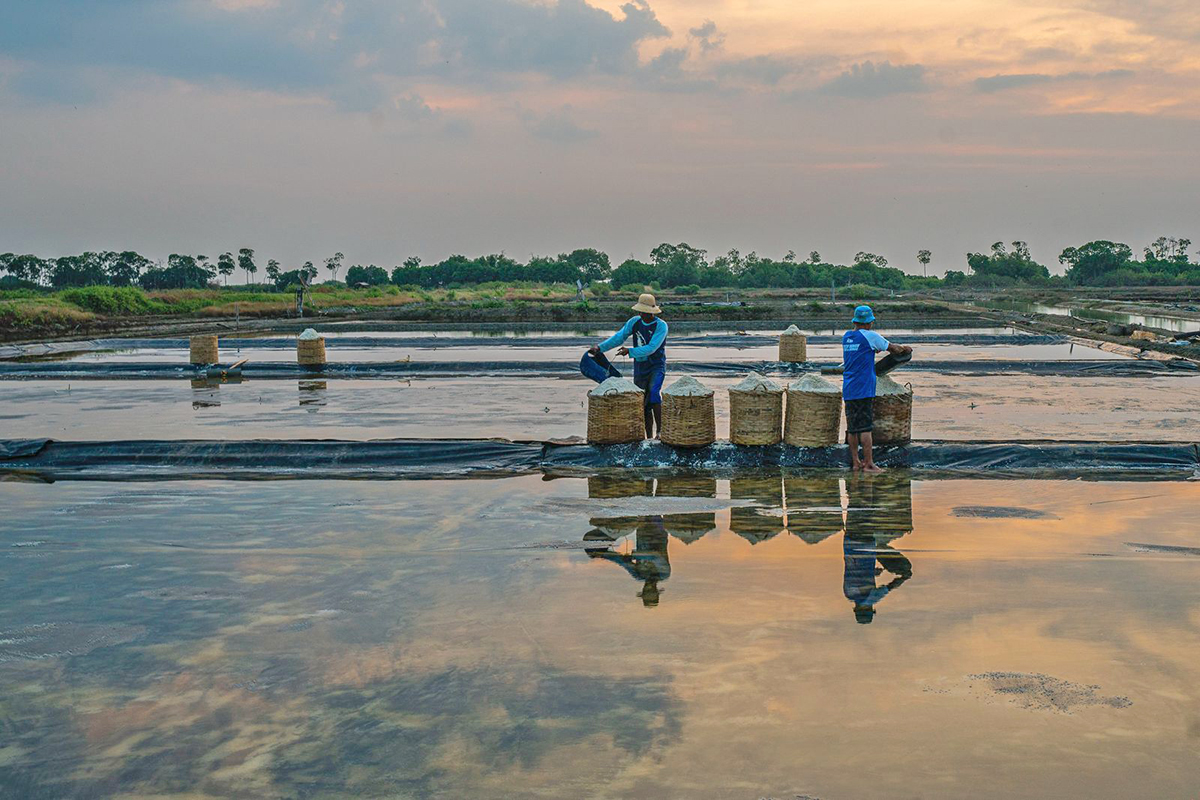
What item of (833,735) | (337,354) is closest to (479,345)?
(337,354)

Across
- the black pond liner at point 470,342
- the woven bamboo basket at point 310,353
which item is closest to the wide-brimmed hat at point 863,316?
the woven bamboo basket at point 310,353

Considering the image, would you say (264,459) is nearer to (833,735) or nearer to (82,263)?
(833,735)

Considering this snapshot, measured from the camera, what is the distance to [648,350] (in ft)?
27.7

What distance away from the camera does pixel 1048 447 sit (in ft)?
28.0

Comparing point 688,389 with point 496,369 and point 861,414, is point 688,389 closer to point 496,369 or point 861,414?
point 861,414

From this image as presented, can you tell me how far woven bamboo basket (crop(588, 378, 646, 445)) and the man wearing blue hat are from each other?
167 cm

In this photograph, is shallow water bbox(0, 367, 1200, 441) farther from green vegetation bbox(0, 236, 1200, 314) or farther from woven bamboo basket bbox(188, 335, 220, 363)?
green vegetation bbox(0, 236, 1200, 314)

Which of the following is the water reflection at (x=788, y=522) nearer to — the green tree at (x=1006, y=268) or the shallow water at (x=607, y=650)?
the shallow water at (x=607, y=650)

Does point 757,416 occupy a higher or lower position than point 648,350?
lower

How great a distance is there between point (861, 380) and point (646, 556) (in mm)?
2823

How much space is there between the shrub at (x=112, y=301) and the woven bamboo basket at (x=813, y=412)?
3945 centimetres

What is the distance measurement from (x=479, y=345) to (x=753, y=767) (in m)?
23.2

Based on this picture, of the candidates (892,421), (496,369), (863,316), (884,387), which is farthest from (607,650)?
(496,369)

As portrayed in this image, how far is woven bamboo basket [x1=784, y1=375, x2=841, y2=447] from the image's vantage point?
26.9ft
